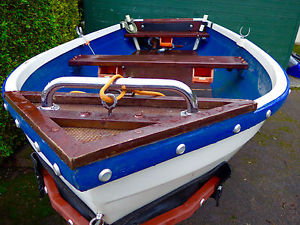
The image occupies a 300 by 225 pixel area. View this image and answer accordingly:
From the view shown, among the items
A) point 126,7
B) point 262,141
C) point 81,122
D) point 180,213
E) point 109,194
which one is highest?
point 126,7

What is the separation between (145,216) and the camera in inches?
47.6

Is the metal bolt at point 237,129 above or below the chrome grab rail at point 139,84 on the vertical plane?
below

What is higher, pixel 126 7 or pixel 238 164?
pixel 126 7

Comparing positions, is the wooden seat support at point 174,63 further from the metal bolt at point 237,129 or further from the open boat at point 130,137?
the metal bolt at point 237,129

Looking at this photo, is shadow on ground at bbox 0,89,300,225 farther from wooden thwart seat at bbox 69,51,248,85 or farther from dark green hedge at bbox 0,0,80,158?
wooden thwart seat at bbox 69,51,248,85

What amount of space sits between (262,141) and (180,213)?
6.78ft

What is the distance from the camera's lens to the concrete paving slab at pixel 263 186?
190 centimetres

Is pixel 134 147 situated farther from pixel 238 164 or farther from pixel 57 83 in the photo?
pixel 238 164

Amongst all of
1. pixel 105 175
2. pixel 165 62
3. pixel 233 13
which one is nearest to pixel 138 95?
pixel 105 175

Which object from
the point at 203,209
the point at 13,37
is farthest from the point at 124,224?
the point at 13,37

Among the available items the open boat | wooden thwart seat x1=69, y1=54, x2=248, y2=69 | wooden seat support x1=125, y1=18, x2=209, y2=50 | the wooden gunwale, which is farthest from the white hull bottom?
wooden seat support x1=125, y1=18, x2=209, y2=50

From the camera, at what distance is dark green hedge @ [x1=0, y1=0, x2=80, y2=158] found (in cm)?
204

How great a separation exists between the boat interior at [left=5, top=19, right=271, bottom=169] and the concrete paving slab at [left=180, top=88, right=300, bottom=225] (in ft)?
2.85

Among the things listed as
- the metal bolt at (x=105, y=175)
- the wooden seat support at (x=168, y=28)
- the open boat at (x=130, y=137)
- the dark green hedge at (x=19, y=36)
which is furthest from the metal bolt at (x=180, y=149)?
the wooden seat support at (x=168, y=28)
